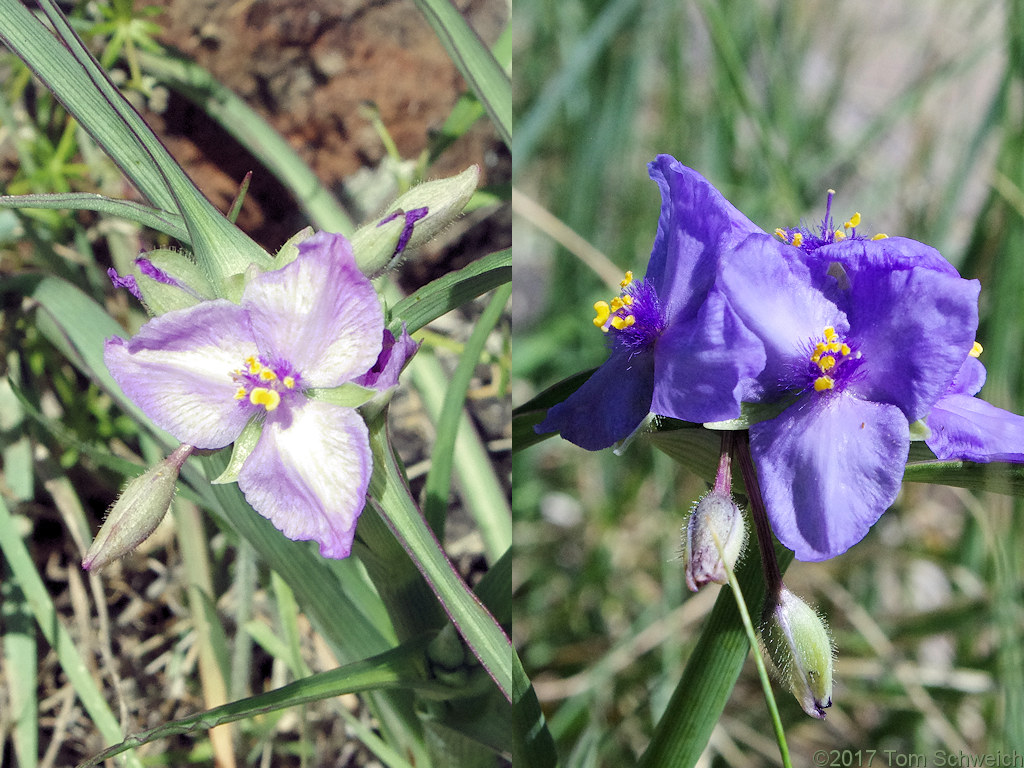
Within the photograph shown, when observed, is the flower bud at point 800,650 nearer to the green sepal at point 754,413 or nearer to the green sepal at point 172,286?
the green sepal at point 754,413

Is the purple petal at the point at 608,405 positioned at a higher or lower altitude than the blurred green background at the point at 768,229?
higher

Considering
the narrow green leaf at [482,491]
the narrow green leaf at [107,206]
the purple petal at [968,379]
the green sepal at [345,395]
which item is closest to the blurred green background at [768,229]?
the narrow green leaf at [482,491]

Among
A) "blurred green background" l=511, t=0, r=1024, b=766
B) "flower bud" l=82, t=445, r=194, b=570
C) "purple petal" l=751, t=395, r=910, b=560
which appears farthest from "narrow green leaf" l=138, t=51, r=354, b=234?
"purple petal" l=751, t=395, r=910, b=560

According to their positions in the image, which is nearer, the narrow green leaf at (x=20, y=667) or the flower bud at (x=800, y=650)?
the flower bud at (x=800, y=650)

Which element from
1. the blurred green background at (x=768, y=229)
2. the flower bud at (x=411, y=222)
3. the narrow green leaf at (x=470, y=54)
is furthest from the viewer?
the blurred green background at (x=768, y=229)

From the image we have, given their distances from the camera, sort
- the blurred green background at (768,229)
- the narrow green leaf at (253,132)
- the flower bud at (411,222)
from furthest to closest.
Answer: the narrow green leaf at (253,132) → the blurred green background at (768,229) → the flower bud at (411,222)

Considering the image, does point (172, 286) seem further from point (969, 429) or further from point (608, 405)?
point (969, 429)

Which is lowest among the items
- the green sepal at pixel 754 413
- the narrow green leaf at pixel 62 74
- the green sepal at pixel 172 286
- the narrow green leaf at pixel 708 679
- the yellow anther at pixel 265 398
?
the narrow green leaf at pixel 708 679
